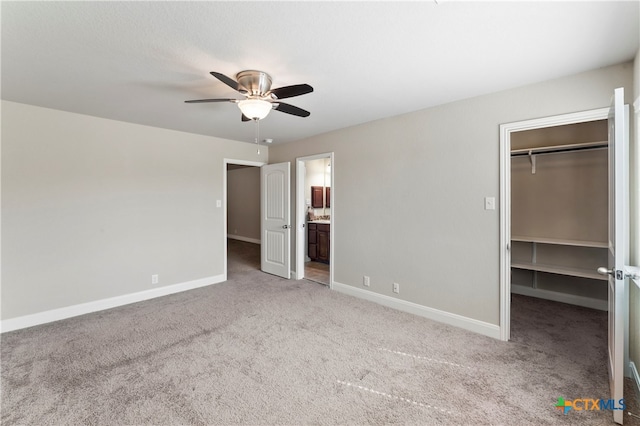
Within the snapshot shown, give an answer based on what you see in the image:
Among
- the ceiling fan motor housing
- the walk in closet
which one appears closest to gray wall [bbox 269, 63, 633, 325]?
the walk in closet

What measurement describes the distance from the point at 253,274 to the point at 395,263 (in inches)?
109

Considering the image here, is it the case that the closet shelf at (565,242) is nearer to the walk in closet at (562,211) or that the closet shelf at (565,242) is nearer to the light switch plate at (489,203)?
the walk in closet at (562,211)

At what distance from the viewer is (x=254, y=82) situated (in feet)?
7.55

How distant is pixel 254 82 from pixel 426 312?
3.04 m

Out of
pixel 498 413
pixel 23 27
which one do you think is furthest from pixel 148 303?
pixel 498 413

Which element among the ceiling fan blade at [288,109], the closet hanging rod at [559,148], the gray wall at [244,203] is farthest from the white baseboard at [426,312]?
the gray wall at [244,203]

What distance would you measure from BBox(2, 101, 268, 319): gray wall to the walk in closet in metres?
4.62

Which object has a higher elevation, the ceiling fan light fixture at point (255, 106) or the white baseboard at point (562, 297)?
the ceiling fan light fixture at point (255, 106)

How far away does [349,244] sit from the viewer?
4.10 metres

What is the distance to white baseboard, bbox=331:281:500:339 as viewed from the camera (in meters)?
2.86

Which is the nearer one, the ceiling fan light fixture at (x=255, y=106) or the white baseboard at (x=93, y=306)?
the ceiling fan light fixture at (x=255, y=106)

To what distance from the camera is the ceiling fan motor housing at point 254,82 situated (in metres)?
2.27

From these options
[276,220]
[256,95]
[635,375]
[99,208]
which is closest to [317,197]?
[276,220]

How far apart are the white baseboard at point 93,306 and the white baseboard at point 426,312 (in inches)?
A: 91.1
